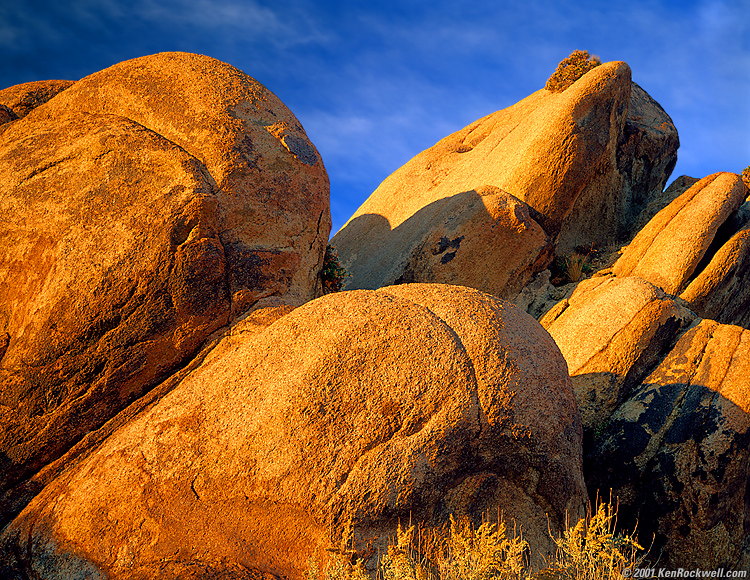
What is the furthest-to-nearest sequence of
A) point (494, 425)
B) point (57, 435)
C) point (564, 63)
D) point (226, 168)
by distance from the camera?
point (564, 63) → point (226, 168) → point (57, 435) → point (494, 425)

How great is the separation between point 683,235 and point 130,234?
28.6 feet

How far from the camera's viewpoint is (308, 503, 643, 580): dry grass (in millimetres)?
4680

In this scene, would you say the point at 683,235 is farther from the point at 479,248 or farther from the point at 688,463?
the point at 688,463

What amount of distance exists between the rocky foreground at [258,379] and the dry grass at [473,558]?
177mm

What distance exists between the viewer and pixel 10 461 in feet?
18.5

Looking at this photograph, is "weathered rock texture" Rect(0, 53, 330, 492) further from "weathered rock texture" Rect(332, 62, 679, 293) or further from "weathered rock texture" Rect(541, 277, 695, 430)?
"weathered rock texture" Rect(332, 62, 679, 293)

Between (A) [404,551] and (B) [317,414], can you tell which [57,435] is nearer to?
(B) [317,414]

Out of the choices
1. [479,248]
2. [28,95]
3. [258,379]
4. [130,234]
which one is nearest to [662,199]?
[479,248]

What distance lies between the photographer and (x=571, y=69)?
46.5ft

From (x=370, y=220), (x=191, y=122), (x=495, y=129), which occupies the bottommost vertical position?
(x=191, y=122)

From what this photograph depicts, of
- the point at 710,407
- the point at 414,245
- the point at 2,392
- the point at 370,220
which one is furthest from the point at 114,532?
the point at 370,220

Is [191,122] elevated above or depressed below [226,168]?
above

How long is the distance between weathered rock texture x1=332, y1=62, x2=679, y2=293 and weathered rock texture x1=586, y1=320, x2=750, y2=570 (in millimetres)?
4254

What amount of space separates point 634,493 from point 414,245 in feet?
20.2
